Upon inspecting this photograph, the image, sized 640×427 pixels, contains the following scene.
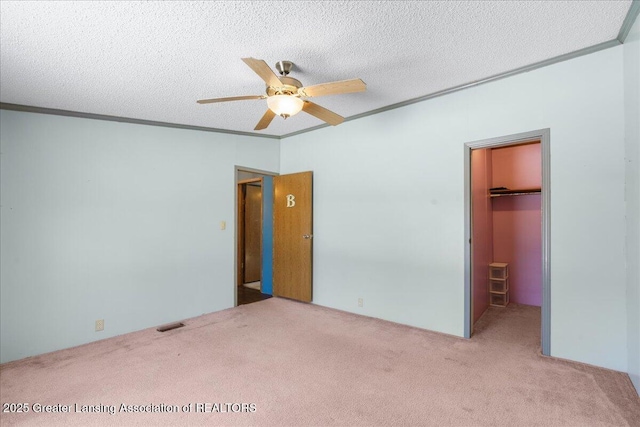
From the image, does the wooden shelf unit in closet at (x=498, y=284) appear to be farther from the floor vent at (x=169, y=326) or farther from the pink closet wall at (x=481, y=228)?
the floor vent at (x=169, y=326)

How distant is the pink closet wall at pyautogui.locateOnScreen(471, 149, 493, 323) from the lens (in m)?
3.38

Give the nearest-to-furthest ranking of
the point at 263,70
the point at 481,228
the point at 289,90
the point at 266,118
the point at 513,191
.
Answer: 1. the point at 263,70
2. the point at 289,90
3. the point at 266,118
4. the point at 481,228
5. the point at 513,191

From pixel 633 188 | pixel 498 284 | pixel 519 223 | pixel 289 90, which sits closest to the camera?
pixel 633 188

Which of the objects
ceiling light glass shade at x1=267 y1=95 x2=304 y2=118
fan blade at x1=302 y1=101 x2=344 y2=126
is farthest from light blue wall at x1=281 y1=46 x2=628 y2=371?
ceiling light glass shade at x1=267 y1=95 x2=304 y2=118

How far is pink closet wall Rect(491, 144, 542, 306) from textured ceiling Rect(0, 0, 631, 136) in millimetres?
2117

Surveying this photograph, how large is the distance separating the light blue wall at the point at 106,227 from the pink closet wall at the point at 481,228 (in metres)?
3.12

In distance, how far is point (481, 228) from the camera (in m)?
3.81

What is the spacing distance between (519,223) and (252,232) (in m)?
4.57

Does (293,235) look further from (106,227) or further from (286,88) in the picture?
(286,88)

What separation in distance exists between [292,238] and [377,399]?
2.91 metres

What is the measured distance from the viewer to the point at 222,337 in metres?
3.30

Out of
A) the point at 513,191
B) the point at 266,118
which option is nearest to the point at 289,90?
the point at 266,118

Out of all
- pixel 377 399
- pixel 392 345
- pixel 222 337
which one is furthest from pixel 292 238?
pixel 377 399

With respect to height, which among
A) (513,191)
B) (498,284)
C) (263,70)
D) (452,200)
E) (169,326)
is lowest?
(169,326)
